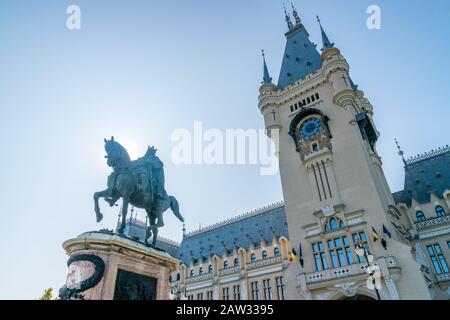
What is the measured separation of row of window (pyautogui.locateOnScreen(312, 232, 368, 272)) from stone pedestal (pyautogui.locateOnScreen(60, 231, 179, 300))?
82.0ft

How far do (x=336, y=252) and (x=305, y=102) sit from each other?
792 inches

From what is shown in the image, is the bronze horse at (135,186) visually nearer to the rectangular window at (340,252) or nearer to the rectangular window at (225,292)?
the rectangular window at (340,252)

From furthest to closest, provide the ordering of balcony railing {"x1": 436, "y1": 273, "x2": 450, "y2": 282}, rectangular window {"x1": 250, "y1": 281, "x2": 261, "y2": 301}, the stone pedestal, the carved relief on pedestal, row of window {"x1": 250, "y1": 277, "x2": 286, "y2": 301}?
rectangular window {"x1": 250, "y1": 281, "x2": 261, "y2": 301} < row of window {"x1": 250, "y1": 277, "x2": 286, "y2": 301} < balcony railing {"x1": 436, "y1": 273, "x2": 450, "y2": 282} < the carved relief on pedestal < the stone pedestal

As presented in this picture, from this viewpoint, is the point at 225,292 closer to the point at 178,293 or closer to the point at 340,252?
the point at 178,293

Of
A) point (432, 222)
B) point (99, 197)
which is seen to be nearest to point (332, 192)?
point (432, 222)

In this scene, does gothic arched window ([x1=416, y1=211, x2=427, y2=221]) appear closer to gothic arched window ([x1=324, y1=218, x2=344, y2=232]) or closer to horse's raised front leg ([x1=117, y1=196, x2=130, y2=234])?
gothic arched window ([x1=324, y1=218, x2=344, y2=232])

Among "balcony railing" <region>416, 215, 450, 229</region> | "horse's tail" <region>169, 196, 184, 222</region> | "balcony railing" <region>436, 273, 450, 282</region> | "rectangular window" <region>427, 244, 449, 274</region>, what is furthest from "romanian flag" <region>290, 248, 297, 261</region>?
"horse's tail" <region>169, 196, 184, 222</region>

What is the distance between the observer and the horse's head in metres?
9.16

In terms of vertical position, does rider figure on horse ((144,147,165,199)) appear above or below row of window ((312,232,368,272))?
below

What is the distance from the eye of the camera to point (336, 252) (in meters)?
29.6

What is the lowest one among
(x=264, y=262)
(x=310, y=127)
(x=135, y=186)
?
(x=135, y=186)

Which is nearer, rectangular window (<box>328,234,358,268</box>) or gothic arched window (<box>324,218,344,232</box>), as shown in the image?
rectangular window (<box>328,234,358,268</box>)
